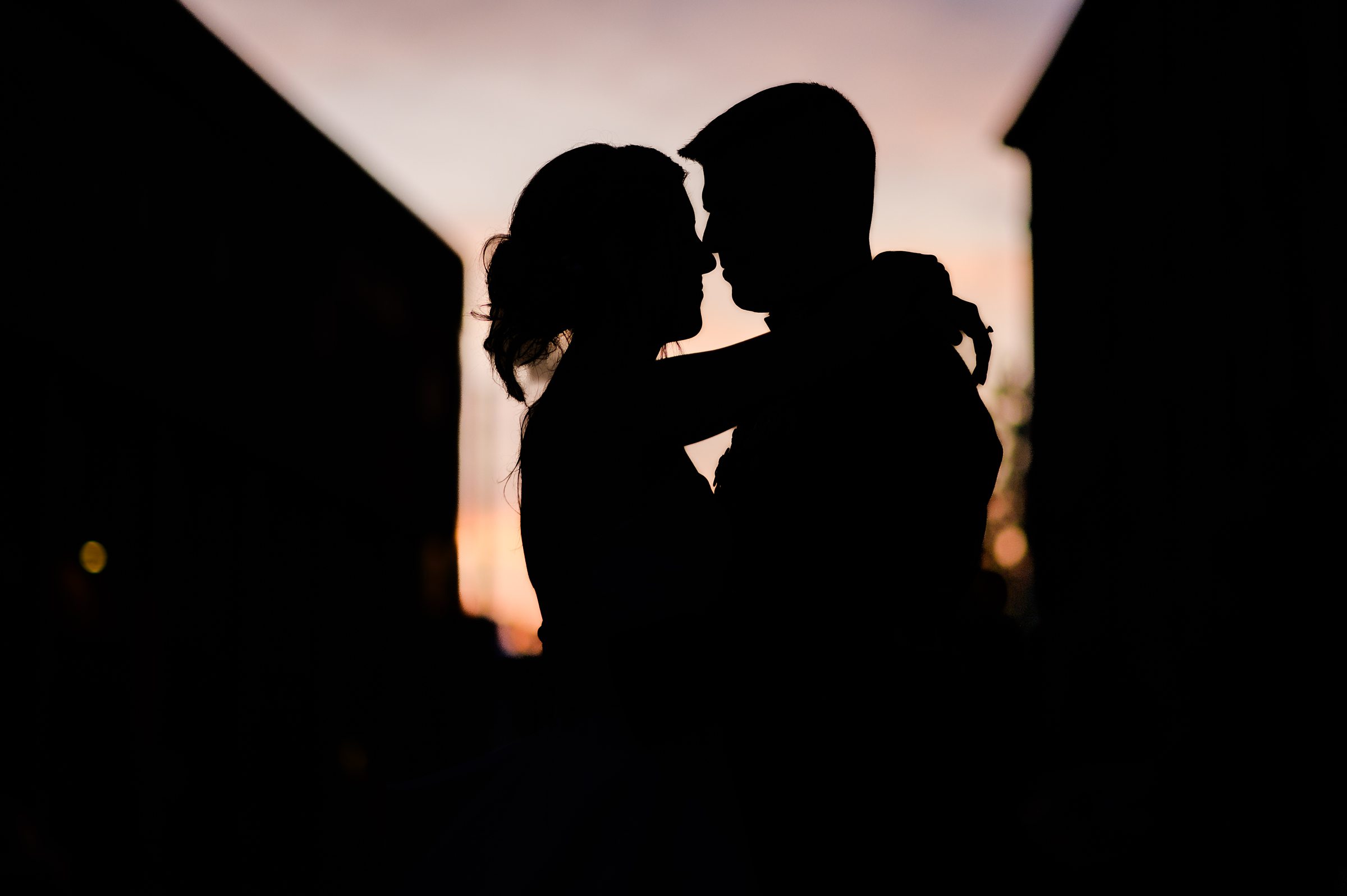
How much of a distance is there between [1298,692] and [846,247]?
4498mm

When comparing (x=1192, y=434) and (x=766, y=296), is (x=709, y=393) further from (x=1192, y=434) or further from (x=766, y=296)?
(x=1192, y=434)

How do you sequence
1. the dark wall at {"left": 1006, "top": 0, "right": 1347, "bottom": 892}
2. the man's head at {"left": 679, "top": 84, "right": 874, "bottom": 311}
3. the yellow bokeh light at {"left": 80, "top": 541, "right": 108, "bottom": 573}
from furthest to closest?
the dark wall at {"left": 1006, "top": 0, "right": 1347, "bottom": 892}
the yellow bokeh light at {"left": 80, "top": 541, "right": 108, "bottom": 573}
the man's head at {"left": 679, "top": 84, "right": 874, "bottom": 311}

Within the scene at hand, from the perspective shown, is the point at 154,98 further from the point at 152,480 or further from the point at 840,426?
the point at 840,426

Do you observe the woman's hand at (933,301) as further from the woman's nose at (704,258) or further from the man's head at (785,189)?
the woman's nose at (704,258)

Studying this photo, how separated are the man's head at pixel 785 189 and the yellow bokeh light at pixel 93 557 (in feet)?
13.9

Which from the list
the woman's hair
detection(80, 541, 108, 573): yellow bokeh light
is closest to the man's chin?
the woman's hair

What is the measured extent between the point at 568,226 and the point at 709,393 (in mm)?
590

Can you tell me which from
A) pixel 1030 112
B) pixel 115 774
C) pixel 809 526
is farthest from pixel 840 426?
pixel 1030 112

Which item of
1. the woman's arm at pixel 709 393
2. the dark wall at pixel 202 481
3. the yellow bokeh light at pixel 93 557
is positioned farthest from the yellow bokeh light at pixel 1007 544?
the woman's arm at pixel 709 393

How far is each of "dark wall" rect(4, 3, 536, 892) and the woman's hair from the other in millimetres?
1176

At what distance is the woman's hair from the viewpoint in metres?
2.37

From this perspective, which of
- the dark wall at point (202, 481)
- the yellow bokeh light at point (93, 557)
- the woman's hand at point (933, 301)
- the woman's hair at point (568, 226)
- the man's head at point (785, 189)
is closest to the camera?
the woman's hand at point (933, 301)

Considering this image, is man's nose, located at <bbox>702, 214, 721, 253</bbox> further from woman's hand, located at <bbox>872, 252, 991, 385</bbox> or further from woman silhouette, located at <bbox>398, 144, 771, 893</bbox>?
woman's hand, located at <bbox>872, 252, 991, 385</bbox>

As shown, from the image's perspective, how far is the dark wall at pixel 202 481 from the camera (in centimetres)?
503
